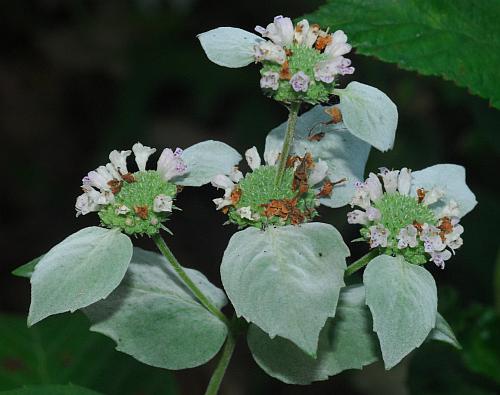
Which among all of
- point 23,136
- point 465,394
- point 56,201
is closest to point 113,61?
point 23,136

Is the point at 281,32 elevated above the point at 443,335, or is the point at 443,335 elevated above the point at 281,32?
the point at 281,32

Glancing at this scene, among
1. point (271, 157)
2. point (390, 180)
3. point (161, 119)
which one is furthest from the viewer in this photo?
point (161, 119)

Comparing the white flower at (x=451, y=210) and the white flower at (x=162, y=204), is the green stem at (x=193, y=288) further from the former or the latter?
the white flower at (x=451, y=210)

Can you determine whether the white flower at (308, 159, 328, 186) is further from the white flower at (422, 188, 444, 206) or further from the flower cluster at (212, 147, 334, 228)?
the white flower at (422, 188, 444, 206)

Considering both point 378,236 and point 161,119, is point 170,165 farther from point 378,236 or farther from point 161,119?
point 161,119

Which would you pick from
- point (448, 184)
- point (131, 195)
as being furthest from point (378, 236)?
point (131, 195)

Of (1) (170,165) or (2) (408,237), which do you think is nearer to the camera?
(2) (408,237)
